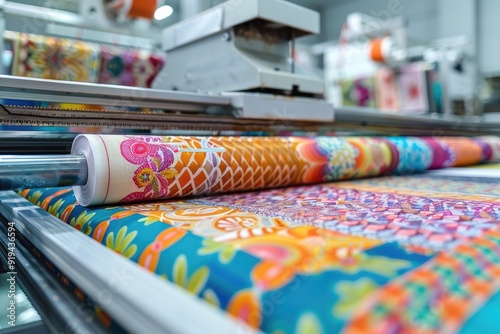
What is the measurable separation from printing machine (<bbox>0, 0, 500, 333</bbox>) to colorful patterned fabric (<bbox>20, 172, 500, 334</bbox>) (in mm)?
44

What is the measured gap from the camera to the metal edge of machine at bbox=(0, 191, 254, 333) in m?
0.31

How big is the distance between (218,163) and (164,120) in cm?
27

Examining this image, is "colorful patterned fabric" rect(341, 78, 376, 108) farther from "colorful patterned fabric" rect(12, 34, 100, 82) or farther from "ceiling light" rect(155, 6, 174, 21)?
"colorful patterned fabric" rect(12, 34, 100, 82)

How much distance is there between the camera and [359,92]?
301cm

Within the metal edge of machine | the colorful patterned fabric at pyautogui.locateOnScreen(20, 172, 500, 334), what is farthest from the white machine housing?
the metal edge of machine

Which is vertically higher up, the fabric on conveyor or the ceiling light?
the ceiling light

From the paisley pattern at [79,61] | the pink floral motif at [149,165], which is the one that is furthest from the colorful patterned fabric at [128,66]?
the pink floral motif at [149,165]

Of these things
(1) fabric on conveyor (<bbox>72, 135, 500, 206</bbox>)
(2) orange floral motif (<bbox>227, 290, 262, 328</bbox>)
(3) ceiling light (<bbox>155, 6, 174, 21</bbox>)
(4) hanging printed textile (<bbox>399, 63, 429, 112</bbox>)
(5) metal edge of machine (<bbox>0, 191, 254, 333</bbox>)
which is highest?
(3) ceiling light (<bbox>155, 6, 174, 21</bbox>)

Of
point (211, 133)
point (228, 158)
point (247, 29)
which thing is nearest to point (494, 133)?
point (247, 29)

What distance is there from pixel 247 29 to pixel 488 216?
3.07ft

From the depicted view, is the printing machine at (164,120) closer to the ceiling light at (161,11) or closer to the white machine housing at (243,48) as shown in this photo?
the white machine housing at (243,48)

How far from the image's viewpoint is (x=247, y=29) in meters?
1.29

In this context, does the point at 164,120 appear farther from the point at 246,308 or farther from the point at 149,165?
the point at 246,308

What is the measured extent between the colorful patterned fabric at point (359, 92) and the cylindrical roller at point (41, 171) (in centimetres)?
259
